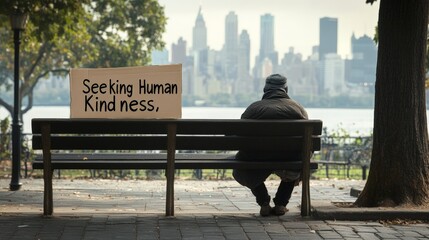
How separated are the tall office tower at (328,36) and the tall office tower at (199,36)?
19186mm

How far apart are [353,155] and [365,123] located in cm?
9625

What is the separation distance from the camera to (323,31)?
140m

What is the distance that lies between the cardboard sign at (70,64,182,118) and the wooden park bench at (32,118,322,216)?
166 mm

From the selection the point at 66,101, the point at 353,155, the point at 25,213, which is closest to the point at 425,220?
the point at 25,213

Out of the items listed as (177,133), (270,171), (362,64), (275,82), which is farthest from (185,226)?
(362,64)

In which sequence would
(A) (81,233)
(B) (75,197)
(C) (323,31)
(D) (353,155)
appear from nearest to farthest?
1. (A) (81,233)
2. (B) (75,197)
3. (D) (353,155)
4. (C) (323,31)

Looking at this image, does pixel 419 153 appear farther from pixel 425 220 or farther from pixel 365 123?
pixel 365 123

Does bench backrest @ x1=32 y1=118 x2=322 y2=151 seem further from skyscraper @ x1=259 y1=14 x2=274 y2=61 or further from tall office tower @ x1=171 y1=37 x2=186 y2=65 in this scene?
skyscraper @ x1=259 y1=14 x2=274 y2=61

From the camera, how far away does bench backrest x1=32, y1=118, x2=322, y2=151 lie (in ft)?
29.9

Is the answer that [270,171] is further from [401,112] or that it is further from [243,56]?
[243,56]

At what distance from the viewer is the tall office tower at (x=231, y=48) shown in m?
137

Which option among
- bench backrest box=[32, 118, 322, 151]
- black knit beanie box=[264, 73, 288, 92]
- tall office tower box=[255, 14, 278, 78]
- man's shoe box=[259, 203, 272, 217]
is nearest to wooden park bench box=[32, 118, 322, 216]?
bench backrest box=[32, 118, 322, 151]

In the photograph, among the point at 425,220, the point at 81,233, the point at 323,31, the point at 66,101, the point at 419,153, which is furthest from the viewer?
the point at 323,31

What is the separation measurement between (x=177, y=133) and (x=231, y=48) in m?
135
